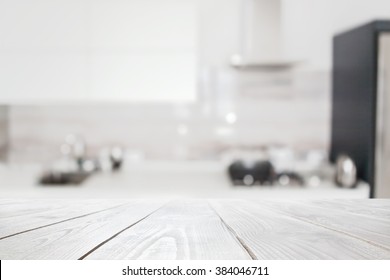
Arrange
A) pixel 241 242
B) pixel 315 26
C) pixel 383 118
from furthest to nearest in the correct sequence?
pixel 315 26
pixel 383 118
pixel 241 242

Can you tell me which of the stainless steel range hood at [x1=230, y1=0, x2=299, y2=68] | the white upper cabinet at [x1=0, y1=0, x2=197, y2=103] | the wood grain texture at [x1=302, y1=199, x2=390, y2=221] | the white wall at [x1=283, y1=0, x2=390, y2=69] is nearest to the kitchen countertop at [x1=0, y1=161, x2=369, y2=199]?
the white upper cabinet at [x1=0, y1=0, x2=197, y2=103]

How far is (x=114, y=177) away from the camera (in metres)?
1.94

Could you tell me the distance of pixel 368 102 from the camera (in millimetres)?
1750

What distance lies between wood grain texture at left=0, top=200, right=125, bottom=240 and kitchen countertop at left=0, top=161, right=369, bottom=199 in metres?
1.11

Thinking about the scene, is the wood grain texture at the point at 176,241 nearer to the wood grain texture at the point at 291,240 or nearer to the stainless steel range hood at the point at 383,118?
the wood grain texture at the point at 291,240

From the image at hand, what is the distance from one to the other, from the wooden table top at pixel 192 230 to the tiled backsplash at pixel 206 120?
1.63 metres

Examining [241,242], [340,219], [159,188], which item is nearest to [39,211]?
[241,242]

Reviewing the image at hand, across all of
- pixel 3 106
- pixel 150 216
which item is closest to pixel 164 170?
pixel 3 106

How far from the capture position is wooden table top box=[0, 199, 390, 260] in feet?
1.32

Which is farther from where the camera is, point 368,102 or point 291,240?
point 368,102

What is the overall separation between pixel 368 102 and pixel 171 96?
0.85m

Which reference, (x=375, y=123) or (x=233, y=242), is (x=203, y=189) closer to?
(x=375, y=123)

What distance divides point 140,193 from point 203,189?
27cm

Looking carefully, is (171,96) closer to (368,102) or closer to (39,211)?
(368,102)
